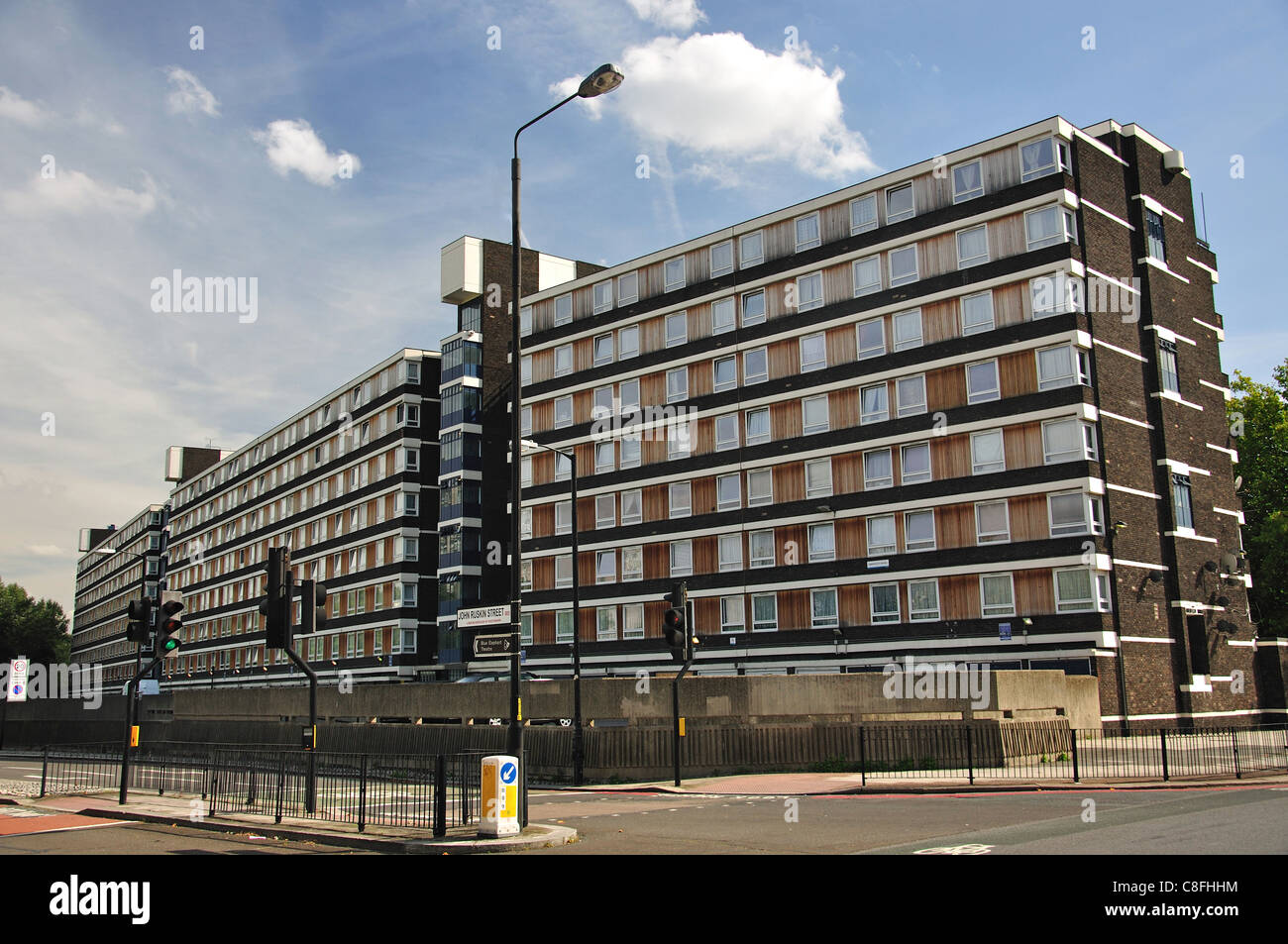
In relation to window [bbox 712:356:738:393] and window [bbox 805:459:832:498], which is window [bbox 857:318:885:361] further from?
window [bbox 712:356:738:393]

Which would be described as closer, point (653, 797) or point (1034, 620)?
point (653, 797)

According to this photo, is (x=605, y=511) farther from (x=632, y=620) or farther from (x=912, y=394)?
(x=912, y=394)

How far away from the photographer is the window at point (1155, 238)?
153ft

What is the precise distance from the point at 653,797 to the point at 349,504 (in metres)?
58.9

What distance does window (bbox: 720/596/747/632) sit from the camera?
52147mm

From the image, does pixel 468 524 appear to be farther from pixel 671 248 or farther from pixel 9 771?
pixel 9 771

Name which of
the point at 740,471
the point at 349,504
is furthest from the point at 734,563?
the point at 349,504

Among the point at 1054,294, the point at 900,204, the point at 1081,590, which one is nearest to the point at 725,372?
the point at 900,204

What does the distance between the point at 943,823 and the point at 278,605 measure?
11.0 meters

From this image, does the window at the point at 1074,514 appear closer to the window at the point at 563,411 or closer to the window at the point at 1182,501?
the window at the point at 1182,501

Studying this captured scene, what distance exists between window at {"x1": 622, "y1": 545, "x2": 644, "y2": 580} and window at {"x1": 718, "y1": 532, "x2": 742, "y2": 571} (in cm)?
518

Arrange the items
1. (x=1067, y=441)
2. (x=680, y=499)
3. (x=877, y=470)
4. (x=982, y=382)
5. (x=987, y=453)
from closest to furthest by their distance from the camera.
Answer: (x=1067, y=441) → (x=987, y=453) → (x=982, y=382) → (x=877, y=470) → (x=680, y=499)

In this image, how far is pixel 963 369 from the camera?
45719 millimetres

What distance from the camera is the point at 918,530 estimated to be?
46.3 metres
